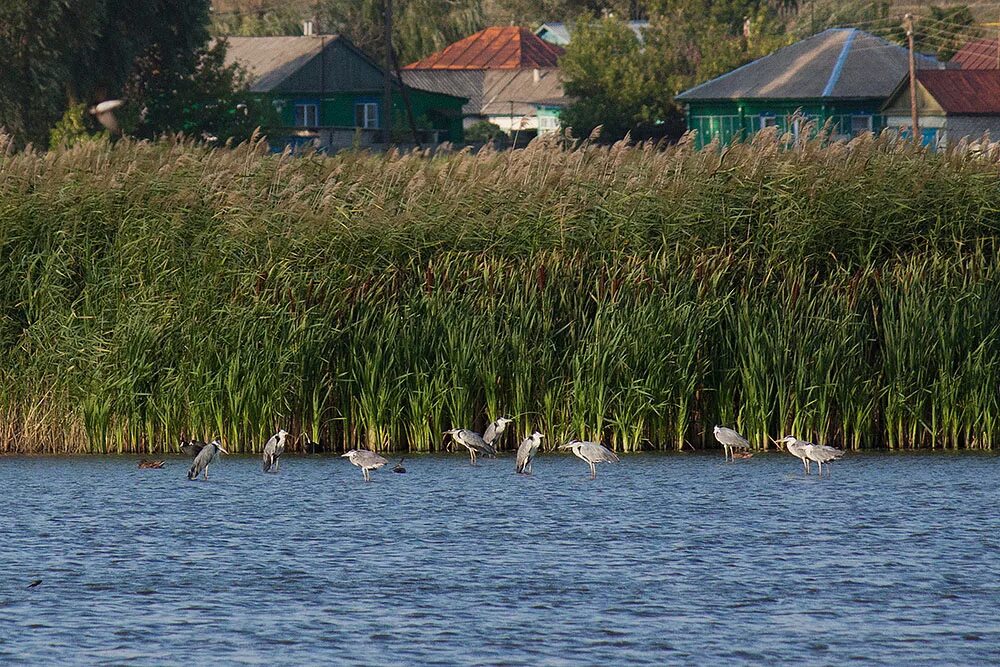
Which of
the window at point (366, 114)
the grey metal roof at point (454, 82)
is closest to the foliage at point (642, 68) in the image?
the window at point (366, 114)

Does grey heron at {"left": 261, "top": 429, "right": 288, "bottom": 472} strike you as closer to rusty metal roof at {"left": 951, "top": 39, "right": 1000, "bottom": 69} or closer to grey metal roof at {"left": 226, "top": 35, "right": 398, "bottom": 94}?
grey metal roof at {"left": 226, "top": 35, "right": 398, "bottom": 94}

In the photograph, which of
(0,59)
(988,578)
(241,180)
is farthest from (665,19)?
(988,578)

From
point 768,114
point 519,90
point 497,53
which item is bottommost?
point 768,114

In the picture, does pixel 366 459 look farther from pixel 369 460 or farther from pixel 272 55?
pixel 272 55

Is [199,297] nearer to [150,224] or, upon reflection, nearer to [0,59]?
[150,224]

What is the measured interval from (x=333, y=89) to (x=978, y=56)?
30471 mm

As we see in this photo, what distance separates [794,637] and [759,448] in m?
7.67

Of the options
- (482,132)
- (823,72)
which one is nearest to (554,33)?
(482,132)

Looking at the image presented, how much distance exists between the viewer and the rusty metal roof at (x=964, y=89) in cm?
6316

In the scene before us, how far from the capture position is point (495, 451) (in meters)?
18.7

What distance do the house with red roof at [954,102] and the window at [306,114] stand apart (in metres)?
28.7

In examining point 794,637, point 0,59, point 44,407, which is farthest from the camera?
point 0,59

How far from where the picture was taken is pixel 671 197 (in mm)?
19547

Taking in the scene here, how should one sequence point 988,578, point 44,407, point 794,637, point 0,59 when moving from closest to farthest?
point 794,637 → point 988,578 → point 44,407 → point 0,59
